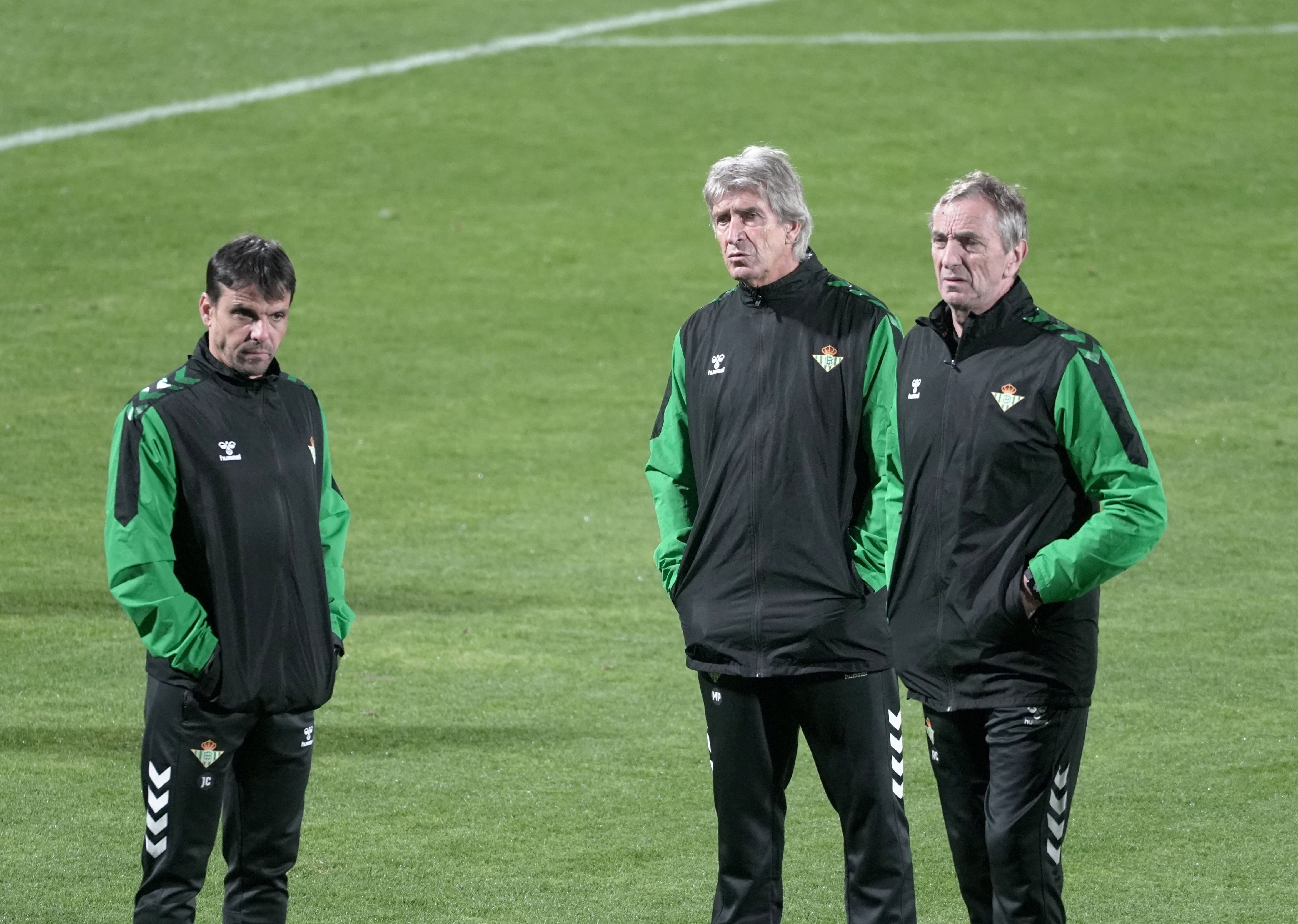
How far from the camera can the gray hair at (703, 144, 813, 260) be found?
Result: 4129mm

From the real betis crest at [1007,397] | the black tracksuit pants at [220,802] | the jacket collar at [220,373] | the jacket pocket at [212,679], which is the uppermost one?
the jacket collar at [220,373]

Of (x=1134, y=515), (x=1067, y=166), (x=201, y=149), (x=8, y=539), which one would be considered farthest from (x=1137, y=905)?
(x=201, y=149)

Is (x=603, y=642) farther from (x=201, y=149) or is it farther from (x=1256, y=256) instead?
(x=201, y=149)

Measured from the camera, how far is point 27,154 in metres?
17.1

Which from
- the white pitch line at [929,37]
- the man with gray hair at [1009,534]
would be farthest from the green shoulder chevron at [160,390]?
the white pitch line at [929,37]

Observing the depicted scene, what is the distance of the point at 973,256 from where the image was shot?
407cm

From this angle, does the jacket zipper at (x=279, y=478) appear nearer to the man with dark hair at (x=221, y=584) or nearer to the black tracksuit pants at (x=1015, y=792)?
the man with dark hair at (x=221, y=584)

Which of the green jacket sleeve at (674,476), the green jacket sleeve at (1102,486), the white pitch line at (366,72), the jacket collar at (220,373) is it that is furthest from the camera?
the white pitch line at (366,72)

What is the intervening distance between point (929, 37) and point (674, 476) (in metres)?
17.0

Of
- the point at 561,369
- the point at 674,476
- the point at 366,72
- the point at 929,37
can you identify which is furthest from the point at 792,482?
the point at 929,37

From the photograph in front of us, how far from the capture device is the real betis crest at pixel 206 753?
4000mm

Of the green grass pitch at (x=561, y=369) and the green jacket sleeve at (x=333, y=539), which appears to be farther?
the green grass pitch at (x=561, y=369)

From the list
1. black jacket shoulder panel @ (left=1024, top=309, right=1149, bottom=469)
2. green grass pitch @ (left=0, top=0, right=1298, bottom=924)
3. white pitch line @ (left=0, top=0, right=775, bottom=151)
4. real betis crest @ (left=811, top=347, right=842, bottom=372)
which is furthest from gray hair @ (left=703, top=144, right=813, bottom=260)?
white pitch line @ (left=0, top=0, right=775, bottom=151)

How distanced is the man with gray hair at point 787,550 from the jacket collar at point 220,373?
1.05 metres
